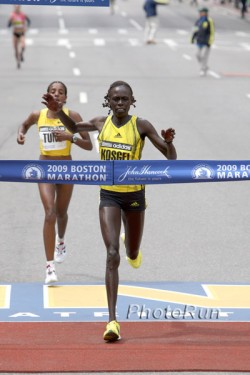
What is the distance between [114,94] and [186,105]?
2123cm

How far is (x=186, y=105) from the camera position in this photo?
3125 centimetres

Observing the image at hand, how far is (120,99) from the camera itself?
10.1 m

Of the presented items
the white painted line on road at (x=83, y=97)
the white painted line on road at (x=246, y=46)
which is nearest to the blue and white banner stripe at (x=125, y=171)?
the white painted line on road at (x=83, y=97)

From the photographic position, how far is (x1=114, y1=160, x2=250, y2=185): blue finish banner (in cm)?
1012

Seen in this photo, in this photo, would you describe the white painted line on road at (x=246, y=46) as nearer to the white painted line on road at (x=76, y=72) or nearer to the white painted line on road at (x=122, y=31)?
the white painted line on road at (x=122, y=31)

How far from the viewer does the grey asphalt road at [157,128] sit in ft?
44.7

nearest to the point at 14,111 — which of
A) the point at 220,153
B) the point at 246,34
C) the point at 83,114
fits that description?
the point at 83,114

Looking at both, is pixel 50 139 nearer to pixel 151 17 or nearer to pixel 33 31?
pixel 151 17

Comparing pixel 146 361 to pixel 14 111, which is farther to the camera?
pixel 14 111

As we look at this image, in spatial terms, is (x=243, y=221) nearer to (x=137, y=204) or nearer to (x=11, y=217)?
(x=11, y=217)

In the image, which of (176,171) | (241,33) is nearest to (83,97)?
(176,171)
